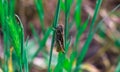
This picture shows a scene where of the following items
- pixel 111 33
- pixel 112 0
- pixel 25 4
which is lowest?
pixel 111 33

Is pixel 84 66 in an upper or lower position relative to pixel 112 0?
lower

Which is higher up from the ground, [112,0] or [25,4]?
[112,0]

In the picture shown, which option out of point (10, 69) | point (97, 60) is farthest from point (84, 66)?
point (10, 69)

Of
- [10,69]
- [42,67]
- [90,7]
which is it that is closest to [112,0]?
[90,7]

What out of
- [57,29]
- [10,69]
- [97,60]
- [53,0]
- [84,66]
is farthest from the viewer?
[53,0]

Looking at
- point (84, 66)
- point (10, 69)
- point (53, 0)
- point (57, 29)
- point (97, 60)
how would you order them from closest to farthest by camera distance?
point (57, 29), point (10, 69), point (84, 66), point (97, 60), point (53, 0)

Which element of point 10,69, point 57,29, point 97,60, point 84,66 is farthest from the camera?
point 97,60

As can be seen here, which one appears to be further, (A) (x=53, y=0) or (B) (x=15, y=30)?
(A) (x=53, y=0)

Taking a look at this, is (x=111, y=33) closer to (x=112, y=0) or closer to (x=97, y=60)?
(x=97, y=60)

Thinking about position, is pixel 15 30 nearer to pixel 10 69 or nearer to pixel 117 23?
pixel 10 69
